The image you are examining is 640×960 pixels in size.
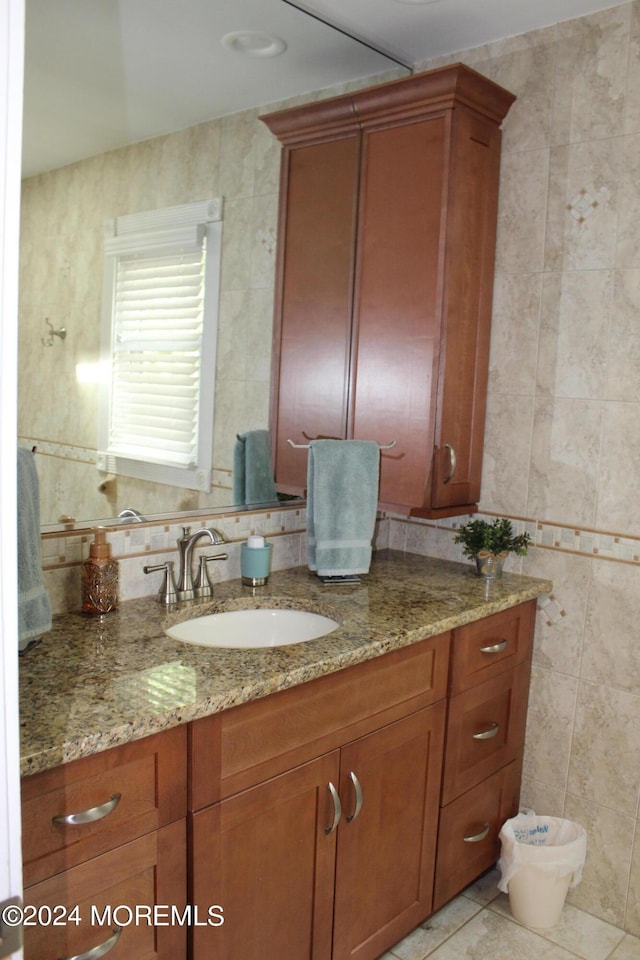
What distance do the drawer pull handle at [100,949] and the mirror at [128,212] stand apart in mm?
815

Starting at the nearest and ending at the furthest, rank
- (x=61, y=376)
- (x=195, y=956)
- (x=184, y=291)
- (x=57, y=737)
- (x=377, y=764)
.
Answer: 1. (x=57, y=737)
2. (x=195, y=956)
3. (x=61, y=376)
4. (x=377, y=764)
5. (x=184, y=291)

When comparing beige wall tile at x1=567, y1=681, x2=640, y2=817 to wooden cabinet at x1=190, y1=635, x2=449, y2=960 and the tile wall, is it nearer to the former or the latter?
the tile wall

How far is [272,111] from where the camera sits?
2.12m

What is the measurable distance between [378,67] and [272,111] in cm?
47

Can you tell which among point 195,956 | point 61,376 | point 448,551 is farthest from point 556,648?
point 61,376

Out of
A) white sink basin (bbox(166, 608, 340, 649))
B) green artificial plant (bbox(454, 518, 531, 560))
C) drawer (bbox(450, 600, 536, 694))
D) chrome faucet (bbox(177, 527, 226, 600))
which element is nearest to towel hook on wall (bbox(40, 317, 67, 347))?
chrome faucet (bbox(177, 527, 226, 600))

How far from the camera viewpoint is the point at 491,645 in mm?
2117

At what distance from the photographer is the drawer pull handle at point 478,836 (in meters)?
2.14

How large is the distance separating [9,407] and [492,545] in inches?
70.6

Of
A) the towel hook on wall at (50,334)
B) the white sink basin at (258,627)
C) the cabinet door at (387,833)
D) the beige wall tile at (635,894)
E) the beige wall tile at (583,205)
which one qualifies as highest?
the beige wall tile at (583,205)

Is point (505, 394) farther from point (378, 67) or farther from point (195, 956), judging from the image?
point (195, 956)

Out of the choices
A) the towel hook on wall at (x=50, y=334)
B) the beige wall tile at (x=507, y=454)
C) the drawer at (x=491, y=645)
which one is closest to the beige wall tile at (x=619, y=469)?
the beige wall tile at (x=507, y=454)

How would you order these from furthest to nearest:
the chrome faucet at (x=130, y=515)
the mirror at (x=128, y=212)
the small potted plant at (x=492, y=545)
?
the small potted plant at (x=492, y=545) < the chrome faucet at (x=130, y=515) < the mirror at (x=128, y=212)

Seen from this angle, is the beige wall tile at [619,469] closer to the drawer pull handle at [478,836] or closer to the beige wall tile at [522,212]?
Answer: the beige wall tile at [522,212]
